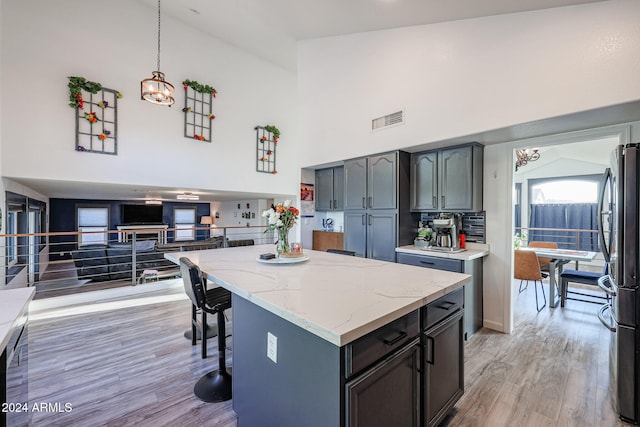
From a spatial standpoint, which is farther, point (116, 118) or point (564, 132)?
point (116, 118)

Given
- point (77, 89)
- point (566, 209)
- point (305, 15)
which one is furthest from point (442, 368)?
point (566, 209)

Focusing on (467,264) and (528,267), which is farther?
(528,267)

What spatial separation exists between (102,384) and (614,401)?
3.78 meters

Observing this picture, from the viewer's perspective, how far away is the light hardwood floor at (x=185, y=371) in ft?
6.04

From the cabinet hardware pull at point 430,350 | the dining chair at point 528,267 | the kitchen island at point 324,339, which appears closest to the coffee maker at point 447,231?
the dining chair at point 528,267

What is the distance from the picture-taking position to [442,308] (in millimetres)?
1584

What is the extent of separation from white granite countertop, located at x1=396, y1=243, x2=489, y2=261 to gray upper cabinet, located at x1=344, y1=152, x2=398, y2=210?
0.56 meters

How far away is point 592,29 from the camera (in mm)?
2078

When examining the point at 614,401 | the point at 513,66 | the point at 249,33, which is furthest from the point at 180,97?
the point at 614,401

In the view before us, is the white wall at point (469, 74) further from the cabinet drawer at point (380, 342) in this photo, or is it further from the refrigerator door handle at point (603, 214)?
the cabinet drawer at point (380, 342)

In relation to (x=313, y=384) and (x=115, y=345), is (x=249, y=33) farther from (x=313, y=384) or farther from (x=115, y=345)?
(x=313, y=384)

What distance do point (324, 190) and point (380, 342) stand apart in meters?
3.82

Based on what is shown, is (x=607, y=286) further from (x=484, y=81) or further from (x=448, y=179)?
(x=484, y=81)

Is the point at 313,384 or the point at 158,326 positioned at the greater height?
the point at 313,384
